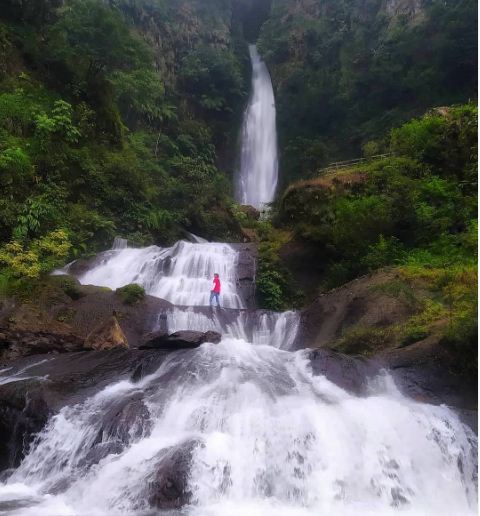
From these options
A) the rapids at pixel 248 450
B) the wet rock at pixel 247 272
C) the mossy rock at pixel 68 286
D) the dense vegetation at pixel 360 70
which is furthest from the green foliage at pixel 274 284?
the dense vegetation at pixel 360 70

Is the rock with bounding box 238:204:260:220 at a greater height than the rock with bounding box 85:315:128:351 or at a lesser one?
greater

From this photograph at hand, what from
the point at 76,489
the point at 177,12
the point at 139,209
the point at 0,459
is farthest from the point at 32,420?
the point at 177,12

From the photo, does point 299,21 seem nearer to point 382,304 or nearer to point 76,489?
point 382,304

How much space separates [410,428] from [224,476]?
9.67 feet

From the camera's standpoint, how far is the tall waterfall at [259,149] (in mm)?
34969

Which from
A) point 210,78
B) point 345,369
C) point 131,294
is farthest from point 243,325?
point 210,78

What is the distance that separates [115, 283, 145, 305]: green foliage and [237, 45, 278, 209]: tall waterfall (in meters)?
19.7

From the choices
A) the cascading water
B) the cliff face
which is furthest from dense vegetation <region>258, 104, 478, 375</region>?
the cliff face

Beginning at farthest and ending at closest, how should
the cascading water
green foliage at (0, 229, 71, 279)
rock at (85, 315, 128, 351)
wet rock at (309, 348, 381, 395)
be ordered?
green foliage at (0, 229, 71, 279) → rock at (85, 315, 128, 351) → wet rock at (309, 348, 381, 395) → the cascading water

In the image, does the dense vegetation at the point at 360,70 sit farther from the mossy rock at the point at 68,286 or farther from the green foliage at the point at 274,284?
the mossy rock at the point at 68,286

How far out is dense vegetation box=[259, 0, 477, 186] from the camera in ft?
98.4

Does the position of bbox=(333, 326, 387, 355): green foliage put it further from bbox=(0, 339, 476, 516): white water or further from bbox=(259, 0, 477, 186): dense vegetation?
bbox=(259, 0, 477, 186): dense vegetation

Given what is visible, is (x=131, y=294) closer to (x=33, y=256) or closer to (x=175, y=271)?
(x=33, y=256)

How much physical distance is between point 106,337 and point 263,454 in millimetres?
5212
